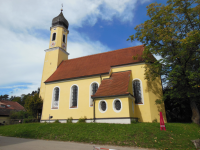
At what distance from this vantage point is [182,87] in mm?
12180

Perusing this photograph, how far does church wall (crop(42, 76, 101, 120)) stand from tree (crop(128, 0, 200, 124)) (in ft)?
24.1

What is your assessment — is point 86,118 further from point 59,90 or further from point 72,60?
point 72,60

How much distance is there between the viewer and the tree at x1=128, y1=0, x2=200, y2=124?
11508mm

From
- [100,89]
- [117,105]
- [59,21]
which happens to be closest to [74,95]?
[100,89]

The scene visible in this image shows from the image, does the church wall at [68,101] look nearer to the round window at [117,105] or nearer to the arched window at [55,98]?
the arched window at [55,98]

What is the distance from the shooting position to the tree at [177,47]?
11508mm

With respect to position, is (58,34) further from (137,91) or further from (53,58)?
(137,91)

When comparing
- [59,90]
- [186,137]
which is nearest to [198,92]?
[186,137]

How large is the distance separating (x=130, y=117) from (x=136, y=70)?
18.1ft

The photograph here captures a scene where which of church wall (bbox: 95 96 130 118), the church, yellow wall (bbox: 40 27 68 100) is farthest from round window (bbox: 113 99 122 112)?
yellow wall (bbox: 40 27 68 100)

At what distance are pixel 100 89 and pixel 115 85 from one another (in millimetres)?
1607

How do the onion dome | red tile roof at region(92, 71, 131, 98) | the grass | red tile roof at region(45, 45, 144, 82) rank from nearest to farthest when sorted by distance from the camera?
A: the grass → red tile roof at region(92, 71, 131, 98) → red tile roof at region(45, 45, 144, 82) → the onion dome

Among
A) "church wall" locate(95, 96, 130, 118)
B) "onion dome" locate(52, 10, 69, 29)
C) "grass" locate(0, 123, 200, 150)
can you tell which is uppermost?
"onion dome" locate(52, 10, 69, 29)

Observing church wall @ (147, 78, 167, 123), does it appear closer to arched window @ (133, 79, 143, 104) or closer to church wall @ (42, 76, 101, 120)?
arched window @ (133, 79, 143, 104)
